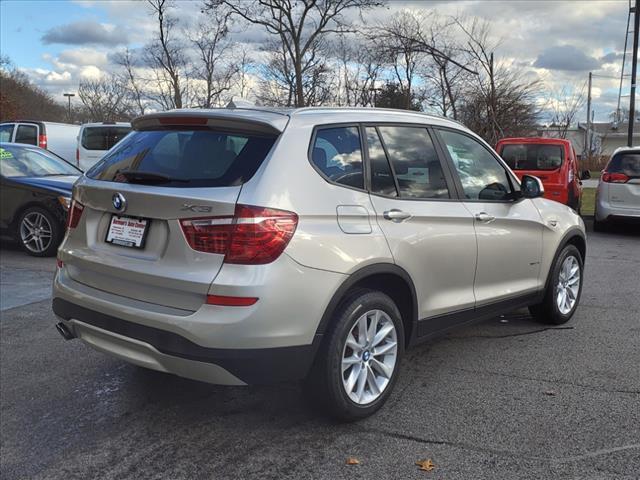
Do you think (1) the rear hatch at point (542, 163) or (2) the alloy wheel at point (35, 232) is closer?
(2) the alloy wheel at point (35, 232)

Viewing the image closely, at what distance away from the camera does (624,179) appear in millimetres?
10352

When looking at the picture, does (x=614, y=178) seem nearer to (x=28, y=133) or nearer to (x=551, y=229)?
(x=551, y=229)

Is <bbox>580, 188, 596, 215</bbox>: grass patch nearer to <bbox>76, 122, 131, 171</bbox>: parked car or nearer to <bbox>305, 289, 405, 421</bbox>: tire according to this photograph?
<bbox>305, 289, 405, 421</bbox>: tire

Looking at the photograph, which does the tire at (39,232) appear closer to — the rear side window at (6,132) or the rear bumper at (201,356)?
the rear bumper at (201,356)

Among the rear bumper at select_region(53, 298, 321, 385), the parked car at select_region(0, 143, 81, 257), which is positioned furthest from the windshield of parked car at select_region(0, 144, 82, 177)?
the rear bumper at select_region(53, 298, 321, 385)

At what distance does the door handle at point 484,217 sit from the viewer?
4027 millimetres

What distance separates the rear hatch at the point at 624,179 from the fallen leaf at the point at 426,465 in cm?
896

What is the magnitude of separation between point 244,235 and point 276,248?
0.53 feet

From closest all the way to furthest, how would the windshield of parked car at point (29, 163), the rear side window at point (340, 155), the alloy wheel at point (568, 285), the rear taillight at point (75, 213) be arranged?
the rear side window at point (340, 155)
the rear taillight at point (75, 213)
the alloy wheel at point (568, 285)
the windshield of parked car at point (29, 163)

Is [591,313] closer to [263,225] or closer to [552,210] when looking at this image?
[552,210]

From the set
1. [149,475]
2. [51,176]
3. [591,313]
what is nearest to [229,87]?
[51,176]

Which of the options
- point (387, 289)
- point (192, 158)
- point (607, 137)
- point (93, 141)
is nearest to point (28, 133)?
point (93, 141)

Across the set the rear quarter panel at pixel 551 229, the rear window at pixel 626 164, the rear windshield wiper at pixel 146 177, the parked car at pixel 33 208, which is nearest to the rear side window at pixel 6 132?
the parked car at pixel 33 208

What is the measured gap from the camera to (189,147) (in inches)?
125
